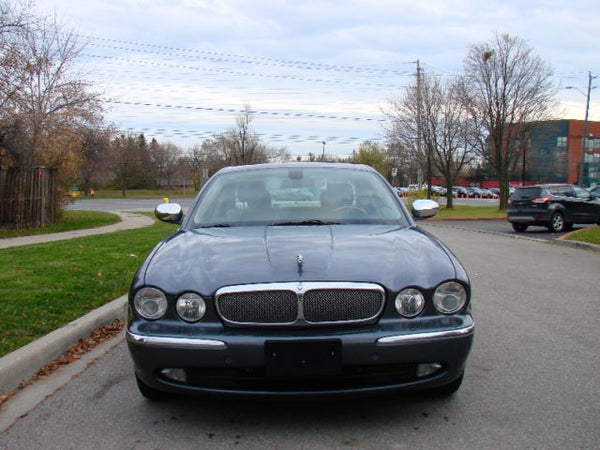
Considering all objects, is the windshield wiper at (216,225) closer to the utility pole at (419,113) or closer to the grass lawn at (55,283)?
the grass lawn at (55,283)

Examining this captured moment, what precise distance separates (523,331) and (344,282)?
9.96ft

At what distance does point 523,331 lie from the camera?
17.8 feet

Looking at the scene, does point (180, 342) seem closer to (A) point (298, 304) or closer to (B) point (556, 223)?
(A) point (298, 304)

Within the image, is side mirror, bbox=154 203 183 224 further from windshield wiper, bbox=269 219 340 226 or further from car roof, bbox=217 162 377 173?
windshield wiper, bbox=269 219 340 226

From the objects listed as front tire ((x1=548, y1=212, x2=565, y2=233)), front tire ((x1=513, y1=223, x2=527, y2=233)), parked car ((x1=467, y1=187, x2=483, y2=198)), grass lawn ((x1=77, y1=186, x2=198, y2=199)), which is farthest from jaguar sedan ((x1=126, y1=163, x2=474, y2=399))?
parked car ((x1=467, y1=187, x2=483, y2=198))

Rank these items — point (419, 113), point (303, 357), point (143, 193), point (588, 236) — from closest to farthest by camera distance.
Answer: point (303, 357)
point (588, 236)
point (419, 113)
point (143, 193)

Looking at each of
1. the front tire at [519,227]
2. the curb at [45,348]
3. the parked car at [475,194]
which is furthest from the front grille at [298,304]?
the parked car at [475,194]

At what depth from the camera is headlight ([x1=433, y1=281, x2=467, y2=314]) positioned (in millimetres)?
3205

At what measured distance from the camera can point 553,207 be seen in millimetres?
18156

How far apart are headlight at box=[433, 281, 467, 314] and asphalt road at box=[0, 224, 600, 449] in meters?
0.64

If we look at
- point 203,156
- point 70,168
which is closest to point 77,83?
point 70,168

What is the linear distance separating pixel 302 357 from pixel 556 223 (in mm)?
17192

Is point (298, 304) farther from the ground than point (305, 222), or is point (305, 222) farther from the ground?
point (305, 222)

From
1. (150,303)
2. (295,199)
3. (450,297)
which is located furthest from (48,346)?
(450,297)
